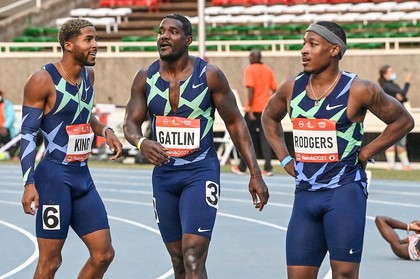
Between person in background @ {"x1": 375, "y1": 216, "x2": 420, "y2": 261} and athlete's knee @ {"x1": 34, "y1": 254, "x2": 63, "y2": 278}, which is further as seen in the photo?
person in background @ {"x1": 375, "y1": 216, "x2": 420, "y2": 261}

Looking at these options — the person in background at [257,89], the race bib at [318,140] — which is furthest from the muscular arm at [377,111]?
the person in background at [257,89]

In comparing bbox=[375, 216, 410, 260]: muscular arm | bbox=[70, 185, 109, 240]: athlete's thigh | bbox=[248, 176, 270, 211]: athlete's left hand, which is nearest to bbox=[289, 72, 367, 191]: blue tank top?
bbox=[248, 176, 270, 211]: athlete's left hand

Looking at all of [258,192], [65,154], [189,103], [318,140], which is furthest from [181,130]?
[318,140]

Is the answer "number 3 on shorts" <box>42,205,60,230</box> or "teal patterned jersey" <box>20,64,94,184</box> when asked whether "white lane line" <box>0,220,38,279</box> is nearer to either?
"number 3 on shorts" <box>42,205,60,230</box>

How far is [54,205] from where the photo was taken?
8133 mm

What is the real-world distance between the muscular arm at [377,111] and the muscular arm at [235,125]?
2.88ft


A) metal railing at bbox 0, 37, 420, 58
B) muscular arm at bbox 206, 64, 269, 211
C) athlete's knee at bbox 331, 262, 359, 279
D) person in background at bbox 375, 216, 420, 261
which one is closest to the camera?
athlete's knee at bbox 331, 262, 359, 279

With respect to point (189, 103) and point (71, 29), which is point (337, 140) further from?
point (71, 29)

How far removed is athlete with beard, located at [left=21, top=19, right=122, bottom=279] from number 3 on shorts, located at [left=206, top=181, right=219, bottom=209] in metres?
0.61

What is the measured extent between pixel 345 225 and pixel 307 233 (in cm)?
Result: 22

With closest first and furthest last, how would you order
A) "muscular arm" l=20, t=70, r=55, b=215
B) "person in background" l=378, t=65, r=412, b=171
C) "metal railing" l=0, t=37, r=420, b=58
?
"muscular arm" l=20, t=70, r=55, b=215 < "person in background" l=378, t=65, r=412, b=171 < "metal railing" l=0, t=37, r=420, b=58

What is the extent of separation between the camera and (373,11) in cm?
3475

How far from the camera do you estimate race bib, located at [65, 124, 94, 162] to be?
8.16 meters

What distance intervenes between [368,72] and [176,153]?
69.5 ft
